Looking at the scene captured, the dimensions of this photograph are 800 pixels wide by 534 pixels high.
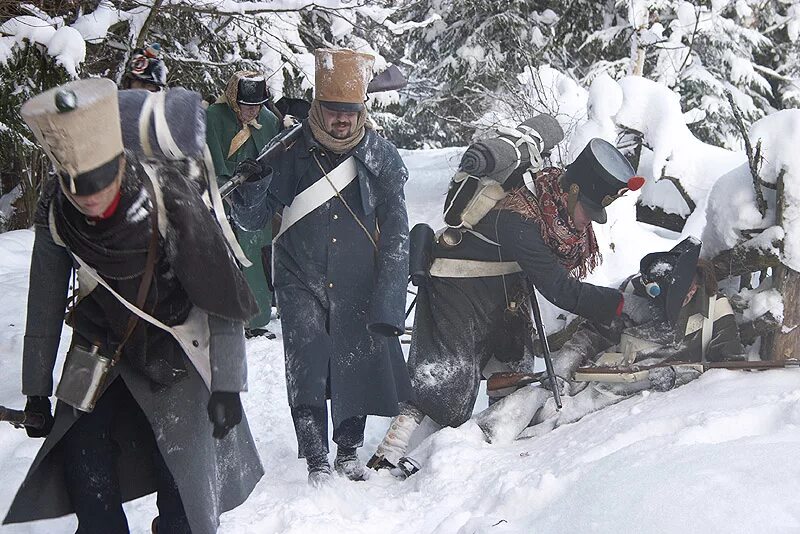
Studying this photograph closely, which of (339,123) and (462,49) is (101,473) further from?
(462,49)

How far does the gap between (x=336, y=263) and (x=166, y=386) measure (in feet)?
4.65

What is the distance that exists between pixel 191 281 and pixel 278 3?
240 inches

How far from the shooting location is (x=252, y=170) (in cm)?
348

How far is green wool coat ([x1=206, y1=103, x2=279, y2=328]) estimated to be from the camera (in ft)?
18.8

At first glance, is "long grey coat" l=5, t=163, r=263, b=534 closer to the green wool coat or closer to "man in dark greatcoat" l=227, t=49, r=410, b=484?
"man in dark greatcoat" l=227, t=49, r=410, b=484

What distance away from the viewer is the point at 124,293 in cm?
234

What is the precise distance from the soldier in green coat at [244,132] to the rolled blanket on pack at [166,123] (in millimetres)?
3182

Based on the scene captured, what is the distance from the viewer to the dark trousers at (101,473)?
2441 mm

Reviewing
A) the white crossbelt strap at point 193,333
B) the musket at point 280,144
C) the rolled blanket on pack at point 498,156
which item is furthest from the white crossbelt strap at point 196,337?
the rolled blanket on pack at point 498,156

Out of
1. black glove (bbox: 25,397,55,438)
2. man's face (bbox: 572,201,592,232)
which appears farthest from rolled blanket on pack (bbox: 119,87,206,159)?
man's face (bbox: 572,201,592,232)

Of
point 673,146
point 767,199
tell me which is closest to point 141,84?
point 673,146

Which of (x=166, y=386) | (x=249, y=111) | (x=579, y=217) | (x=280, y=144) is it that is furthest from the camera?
(x=249, y=111)

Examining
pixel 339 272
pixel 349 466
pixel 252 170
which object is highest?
pixel 252 170

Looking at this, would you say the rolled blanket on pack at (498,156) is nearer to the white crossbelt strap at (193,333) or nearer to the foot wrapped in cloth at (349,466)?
the foot wrapped in cloth at (349,466)
